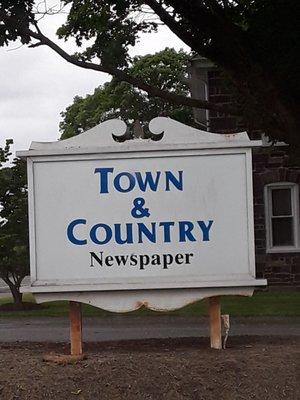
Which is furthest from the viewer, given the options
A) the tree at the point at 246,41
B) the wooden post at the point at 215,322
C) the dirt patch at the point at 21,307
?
the dirt patch at the point at 21,307

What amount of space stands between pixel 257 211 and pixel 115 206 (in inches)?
521

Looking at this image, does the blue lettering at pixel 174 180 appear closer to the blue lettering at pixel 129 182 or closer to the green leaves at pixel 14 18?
the blue lettering at pixel 129 182

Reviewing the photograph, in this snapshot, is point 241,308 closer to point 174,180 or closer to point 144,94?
point 174,180

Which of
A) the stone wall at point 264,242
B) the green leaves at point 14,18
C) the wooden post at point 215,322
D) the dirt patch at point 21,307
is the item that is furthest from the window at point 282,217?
the wooden post at point 215,322

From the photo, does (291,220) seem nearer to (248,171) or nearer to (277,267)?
(277,267)

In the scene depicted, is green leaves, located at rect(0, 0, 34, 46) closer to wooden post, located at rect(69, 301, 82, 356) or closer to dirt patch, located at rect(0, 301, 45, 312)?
wooden post, located at rect(69, 301, 82, 356)

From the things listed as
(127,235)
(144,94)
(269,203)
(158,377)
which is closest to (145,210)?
(127,235)

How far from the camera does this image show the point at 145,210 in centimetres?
687

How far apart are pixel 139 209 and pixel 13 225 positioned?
11.5 meters

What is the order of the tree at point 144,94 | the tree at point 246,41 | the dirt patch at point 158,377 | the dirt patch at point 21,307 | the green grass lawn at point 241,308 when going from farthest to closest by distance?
the tree at point 144,94 < the dirt patch at point 21,307 < the green grass lawn at point 241,308 < the tree at point 246,41 < the dirt patch at point 158,377

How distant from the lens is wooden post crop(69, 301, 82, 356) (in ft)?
22.5

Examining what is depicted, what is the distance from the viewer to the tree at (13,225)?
17.3m

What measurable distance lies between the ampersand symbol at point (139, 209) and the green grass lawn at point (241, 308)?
8562 mm

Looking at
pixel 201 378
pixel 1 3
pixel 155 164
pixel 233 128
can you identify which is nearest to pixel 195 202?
pixel 155 164
